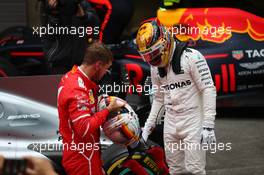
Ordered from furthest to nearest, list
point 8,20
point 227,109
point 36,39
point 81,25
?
point 8,20 → point 227,109 → point 36,39 → point 81,25

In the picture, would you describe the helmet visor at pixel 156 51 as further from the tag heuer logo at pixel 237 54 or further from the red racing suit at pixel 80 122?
the tag heuer logo at pixel 237 54

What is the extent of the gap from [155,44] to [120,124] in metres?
0.72

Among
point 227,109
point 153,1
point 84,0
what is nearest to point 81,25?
point 84,0

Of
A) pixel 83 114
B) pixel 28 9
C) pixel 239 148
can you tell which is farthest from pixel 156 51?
pixel 28 9

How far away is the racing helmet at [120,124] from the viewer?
4469 mm

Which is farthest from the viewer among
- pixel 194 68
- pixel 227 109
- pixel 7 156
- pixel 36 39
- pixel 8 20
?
pixel 8 20

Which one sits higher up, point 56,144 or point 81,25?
point 81,25

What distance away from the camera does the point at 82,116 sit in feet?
13.7

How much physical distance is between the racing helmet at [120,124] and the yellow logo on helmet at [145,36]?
55 centimetres

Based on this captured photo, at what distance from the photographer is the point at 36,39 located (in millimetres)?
7770

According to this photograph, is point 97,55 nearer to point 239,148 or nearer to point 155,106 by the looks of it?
point 155,106

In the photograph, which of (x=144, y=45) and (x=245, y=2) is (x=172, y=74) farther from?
(x=245, y=2)

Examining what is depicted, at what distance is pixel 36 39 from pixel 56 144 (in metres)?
2.83

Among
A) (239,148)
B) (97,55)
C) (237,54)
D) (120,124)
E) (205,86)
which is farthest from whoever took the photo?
(237,54)
